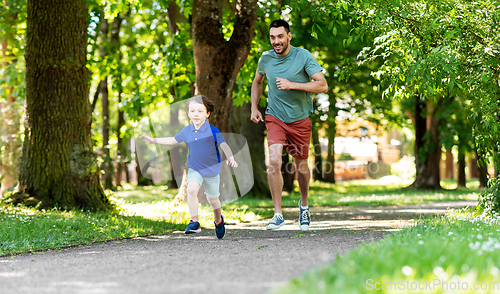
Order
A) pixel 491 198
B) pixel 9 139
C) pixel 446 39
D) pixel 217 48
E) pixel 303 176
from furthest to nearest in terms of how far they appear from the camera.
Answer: pixel 9 139 → pixel 217 48 → pixel 491 198 → pixel 303 176 → pixel 446 39

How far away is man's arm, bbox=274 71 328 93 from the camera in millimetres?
5923

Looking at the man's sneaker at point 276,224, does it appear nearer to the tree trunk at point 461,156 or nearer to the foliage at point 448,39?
the foliage at point 448,39

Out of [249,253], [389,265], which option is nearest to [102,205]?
[249,253]

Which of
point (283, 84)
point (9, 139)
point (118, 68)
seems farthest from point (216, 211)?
point (9, 139)

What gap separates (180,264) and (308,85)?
9.98ft

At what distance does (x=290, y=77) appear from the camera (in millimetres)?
6289

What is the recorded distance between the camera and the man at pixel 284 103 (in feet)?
20.5

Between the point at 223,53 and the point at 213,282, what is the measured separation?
7.20 metres

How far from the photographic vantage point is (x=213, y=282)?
317cm

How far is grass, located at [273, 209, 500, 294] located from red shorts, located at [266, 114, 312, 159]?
2.56 m

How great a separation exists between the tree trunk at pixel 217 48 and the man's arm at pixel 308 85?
3.83m

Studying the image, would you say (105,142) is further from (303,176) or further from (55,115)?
(303,176)

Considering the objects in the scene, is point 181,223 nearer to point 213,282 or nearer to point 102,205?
point 102,205

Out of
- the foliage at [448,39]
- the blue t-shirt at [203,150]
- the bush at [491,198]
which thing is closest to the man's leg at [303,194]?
the blue t-shirt at [203,150]
